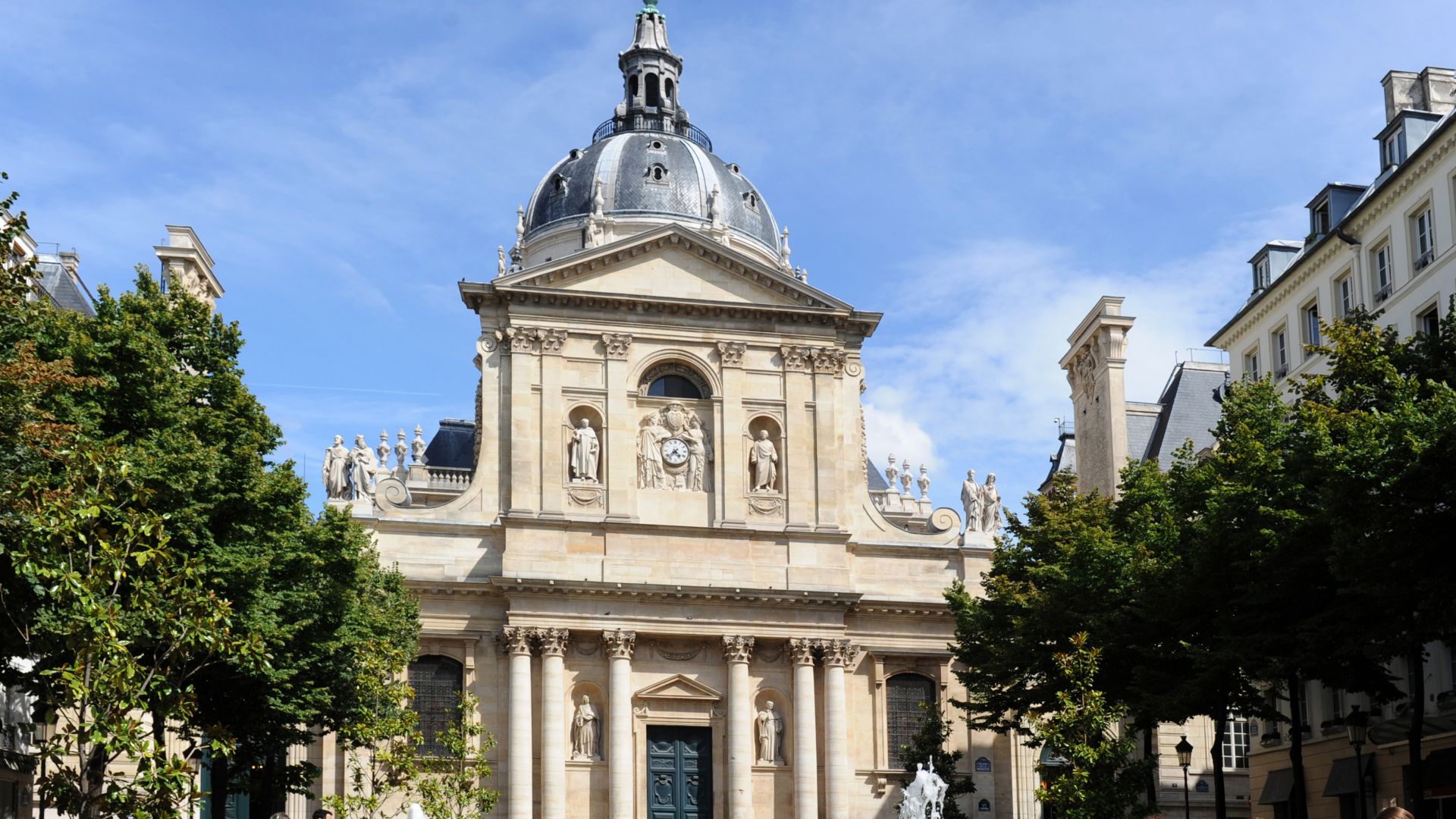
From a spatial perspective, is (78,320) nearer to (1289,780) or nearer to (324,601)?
(324,601)

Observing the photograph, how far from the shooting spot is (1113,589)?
39406mm

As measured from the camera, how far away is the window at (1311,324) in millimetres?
46250

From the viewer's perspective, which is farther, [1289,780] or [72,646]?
[1289,780]

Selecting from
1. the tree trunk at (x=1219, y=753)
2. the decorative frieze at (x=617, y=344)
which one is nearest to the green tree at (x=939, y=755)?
the tree trunk at (x=1219, y=753)

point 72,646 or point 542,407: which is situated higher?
point 542,407

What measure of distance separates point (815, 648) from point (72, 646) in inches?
1300

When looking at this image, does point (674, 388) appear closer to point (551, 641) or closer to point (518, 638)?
point (551, 641)

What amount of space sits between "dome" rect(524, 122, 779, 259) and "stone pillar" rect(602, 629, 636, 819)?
81.6ft

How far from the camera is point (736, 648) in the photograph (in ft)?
165

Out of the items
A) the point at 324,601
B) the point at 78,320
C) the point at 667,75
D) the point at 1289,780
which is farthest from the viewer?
the point at 667,75

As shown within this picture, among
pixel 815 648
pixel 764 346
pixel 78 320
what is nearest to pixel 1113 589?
pixel 815 648

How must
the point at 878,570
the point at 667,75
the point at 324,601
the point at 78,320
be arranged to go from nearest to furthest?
1. the point at 78,320
2. the point at 324,601
3. the point at 878,570
4. the point at 667,75

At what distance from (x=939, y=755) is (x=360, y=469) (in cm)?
1796

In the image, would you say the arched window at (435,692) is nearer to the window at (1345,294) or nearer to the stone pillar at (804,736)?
the stone pillar at (804,736)
